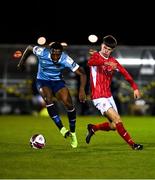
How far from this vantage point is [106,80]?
520 inches

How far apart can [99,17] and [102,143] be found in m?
28.3

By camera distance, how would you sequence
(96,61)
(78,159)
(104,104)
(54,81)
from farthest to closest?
(54,81)
(104,104)
(96,61)
(78,159)

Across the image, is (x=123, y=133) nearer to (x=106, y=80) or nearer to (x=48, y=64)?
(x=106, y=80)

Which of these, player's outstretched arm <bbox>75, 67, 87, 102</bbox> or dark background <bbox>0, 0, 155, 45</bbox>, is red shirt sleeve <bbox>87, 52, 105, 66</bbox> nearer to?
player's outstretched arm <bbox>75, 67, 87, 102</bbox>

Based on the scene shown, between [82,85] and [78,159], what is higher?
[82,85]

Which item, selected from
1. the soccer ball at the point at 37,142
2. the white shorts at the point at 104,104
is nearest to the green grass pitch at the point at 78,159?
the soccer ball at the point at 37,142

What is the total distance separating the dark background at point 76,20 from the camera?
1639 inches

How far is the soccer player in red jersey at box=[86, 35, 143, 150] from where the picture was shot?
41.8 ft

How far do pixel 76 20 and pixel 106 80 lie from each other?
29065mm

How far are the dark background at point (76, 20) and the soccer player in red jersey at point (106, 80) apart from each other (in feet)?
92.8

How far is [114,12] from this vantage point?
137 ft

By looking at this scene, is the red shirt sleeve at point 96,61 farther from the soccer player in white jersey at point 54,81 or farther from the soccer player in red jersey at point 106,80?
the soccer player in white jersey at point 54,81

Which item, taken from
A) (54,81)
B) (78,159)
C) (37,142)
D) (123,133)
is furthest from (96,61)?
(78,159)

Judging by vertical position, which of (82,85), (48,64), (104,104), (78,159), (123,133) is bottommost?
(78,159)
